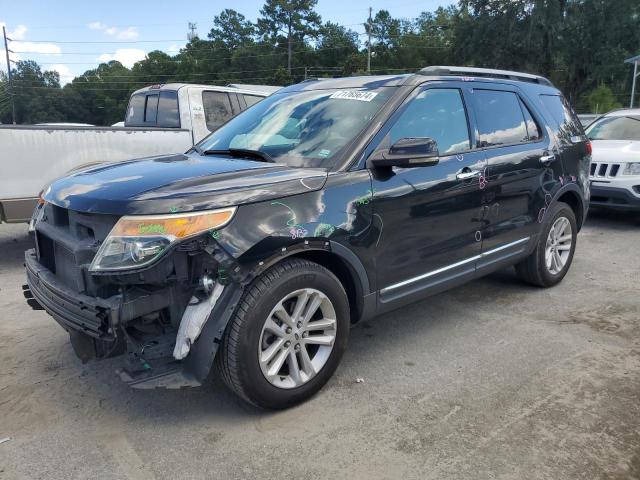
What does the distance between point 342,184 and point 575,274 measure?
12.0ft

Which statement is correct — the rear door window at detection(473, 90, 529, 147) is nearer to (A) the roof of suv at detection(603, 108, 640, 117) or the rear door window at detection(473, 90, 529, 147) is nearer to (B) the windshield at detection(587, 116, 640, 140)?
(B) the windshield at detection(587, 116, 640, 140)

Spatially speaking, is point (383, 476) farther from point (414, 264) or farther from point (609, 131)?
point (609, 131)

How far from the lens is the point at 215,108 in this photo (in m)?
8.18

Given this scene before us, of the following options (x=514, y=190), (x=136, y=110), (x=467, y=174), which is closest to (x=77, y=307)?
(x=467, y=174)

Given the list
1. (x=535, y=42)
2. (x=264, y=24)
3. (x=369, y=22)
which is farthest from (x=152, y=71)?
(x=535, y=42)

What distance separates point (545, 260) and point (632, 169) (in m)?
3.90

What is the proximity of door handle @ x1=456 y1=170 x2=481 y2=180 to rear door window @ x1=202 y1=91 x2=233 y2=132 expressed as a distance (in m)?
5.07

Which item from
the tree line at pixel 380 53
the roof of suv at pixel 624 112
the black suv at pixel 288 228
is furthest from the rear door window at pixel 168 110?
the tree line at pixel 380 53

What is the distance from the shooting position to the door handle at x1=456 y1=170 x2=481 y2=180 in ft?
12.2

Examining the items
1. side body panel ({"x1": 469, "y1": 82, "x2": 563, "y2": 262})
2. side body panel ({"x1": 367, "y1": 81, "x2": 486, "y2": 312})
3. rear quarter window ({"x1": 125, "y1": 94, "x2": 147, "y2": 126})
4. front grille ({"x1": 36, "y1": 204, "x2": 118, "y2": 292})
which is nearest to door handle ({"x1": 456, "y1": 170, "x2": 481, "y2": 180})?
side body panel ({"x1": 367, "y1": 81, "x2": 486, "y2": 312})

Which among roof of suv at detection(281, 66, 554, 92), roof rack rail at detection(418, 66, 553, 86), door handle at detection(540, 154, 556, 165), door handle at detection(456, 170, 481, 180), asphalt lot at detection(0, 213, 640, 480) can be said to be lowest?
asphalt lot at detection(0, 213, 640, 480)

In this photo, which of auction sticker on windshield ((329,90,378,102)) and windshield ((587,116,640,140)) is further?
windshield ((587,116,640,140))

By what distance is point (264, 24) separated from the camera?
72.4 m

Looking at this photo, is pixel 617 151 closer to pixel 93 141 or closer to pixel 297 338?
pixel 297 338
